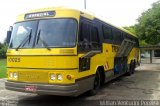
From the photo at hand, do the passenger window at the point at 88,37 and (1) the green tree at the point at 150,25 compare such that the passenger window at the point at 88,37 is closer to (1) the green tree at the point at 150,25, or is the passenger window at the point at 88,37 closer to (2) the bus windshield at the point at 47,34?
(2) the bus windshield at the point at 47,34

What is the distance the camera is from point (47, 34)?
30.5 ft

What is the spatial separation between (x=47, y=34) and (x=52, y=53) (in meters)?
0.69

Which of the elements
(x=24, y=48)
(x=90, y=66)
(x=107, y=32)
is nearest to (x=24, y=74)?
(x=24, y=48)

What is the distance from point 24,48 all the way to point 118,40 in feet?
23.7

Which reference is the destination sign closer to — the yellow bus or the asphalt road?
the yellow bus

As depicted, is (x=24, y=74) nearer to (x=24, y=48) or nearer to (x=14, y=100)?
(x=24, y=48)

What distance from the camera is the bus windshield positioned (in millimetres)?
9117

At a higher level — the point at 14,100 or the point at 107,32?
the point at 107,32

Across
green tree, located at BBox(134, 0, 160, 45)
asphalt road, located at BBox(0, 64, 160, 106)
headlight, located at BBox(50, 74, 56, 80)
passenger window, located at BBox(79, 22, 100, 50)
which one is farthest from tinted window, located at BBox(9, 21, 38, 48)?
green tree, located at BBox(134, 0, 160, 45)

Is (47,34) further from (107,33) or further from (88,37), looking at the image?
(107,33)

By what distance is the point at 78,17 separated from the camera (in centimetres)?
948

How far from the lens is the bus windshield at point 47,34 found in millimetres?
9117

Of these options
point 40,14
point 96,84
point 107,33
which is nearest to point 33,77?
point 40,14

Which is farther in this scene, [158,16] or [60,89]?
[158,16]
